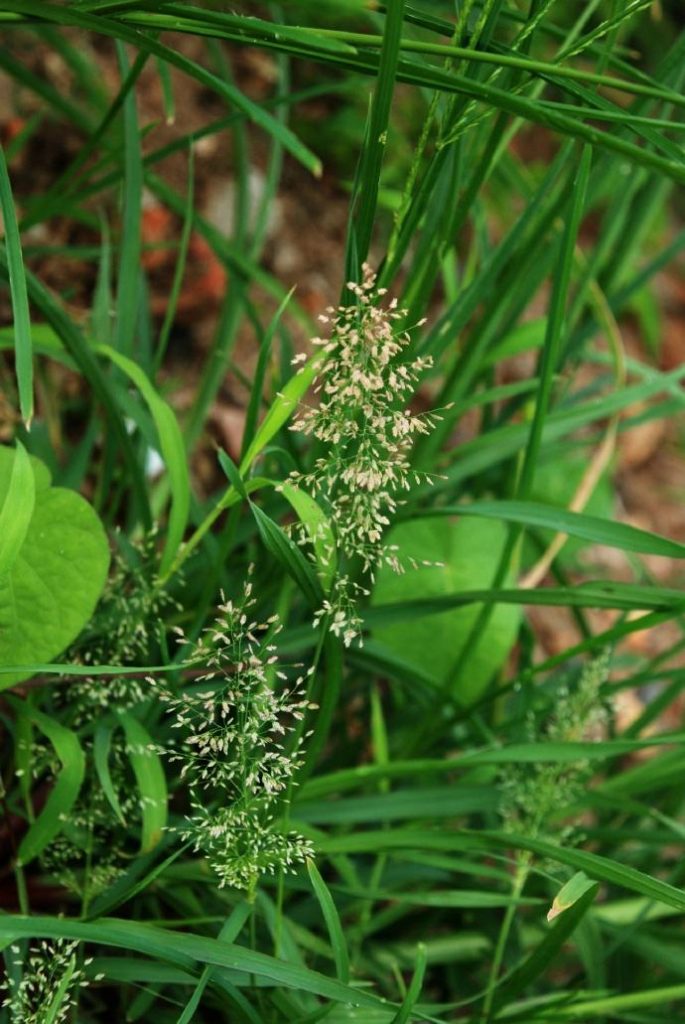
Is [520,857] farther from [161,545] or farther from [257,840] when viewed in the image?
[161,545]

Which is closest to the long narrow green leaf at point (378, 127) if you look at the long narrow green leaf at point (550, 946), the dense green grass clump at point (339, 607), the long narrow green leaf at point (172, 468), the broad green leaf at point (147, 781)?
the dense green grass clump at point (339, 607)

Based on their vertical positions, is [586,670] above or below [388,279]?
below

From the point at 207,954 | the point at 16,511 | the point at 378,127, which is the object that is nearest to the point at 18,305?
the point at 16,511

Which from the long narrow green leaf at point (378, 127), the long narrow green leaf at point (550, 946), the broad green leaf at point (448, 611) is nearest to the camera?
the long narrow green leaf at point (378, 127)

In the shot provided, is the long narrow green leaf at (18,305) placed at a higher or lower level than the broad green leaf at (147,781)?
higher

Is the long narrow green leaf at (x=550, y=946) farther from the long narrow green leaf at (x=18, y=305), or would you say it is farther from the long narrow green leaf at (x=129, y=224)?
the long narrow green leaf at (x=129, y=224)

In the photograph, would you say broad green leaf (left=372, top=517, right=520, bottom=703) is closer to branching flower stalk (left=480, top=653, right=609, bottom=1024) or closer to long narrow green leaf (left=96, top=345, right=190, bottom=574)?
branching flower stalk (left=480, top=653, right=609, bottom=1024)

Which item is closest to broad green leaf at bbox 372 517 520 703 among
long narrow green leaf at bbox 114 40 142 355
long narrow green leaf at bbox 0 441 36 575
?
long narrow green leaf at bbox 114 40 142 355

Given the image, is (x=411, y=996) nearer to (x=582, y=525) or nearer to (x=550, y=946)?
(x=550, y=946)

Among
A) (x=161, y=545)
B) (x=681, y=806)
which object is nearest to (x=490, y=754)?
(x=681, y=806)
